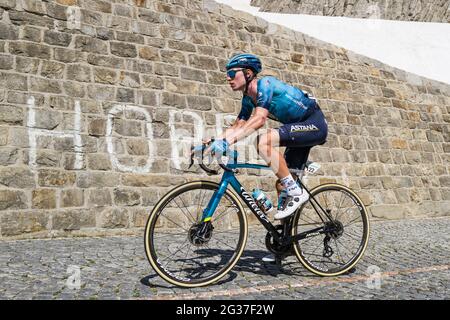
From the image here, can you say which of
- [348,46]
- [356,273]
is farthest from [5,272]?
[348,46]

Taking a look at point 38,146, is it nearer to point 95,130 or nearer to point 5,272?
point 95,130

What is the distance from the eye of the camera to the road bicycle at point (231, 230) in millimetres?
3771

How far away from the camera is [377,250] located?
608cm

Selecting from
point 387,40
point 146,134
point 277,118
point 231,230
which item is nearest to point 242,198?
point 231,230

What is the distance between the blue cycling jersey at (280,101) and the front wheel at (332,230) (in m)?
0.76

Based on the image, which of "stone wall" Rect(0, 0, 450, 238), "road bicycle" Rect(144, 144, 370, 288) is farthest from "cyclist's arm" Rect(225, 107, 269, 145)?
"stone wall" Rect(0, 0, 450, 238)

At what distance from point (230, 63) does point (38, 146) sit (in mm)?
3861

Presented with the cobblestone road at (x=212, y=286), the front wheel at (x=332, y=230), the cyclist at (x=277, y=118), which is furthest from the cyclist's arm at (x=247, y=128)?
the cobblestone road at (x=212, y=286)

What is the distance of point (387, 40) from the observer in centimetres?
1541

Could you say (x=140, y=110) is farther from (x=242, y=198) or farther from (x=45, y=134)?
(x=242, y=198)

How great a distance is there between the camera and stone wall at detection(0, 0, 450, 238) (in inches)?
267

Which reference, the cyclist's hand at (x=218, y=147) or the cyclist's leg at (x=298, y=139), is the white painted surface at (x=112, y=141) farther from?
the cyclist's hand at (x=218, y=147)

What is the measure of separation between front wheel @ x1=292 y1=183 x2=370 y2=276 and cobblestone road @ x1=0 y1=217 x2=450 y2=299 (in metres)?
0.16

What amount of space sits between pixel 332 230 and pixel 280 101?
4.49 feet
